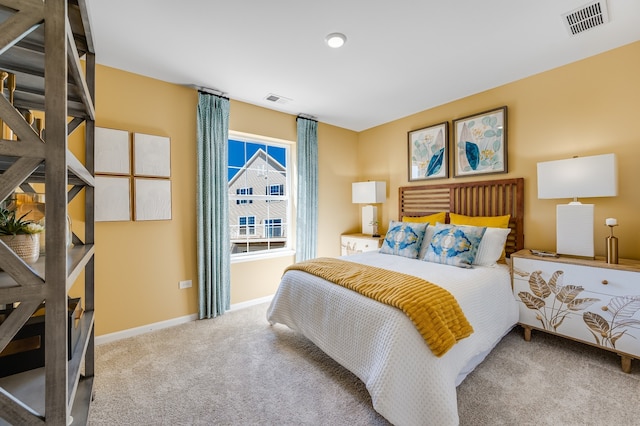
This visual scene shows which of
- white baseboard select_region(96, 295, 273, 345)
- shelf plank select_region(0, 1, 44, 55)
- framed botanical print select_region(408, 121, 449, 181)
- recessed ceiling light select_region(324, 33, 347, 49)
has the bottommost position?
white baseboard select_region(96, 295, 273, 345)

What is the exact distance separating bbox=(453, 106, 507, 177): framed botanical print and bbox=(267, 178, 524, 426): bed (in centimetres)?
19

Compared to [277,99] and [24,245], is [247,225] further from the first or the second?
[24,245]

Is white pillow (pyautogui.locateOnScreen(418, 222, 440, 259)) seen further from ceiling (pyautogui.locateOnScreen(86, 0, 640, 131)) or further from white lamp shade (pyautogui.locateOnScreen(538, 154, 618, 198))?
ceiling (pyautogui.locateOnScreen(86, 0, 640, 131))

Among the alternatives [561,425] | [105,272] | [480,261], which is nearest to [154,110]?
[105,272]

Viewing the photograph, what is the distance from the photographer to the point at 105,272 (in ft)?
8.47

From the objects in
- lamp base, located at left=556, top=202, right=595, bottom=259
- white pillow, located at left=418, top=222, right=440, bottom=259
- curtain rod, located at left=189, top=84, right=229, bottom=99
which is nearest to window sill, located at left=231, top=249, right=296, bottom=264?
white pillow, located at left=418, top=222, right=440, bottom=259

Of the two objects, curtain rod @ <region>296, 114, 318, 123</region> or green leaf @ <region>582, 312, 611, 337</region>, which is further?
curtain rod @ <region>296, 114, 318, 123</region>

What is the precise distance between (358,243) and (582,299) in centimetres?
256

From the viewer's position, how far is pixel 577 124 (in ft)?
8.42

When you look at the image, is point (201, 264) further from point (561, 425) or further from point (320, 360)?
point (561, 425)

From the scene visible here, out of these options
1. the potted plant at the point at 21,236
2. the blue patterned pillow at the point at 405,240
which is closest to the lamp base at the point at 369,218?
the blue patterned pillow at the point at 405,240

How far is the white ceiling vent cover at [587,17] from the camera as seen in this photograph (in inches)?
73.5

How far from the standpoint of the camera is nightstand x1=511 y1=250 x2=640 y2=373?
1.99 meters

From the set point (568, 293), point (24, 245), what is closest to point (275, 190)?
point (24, 245)
